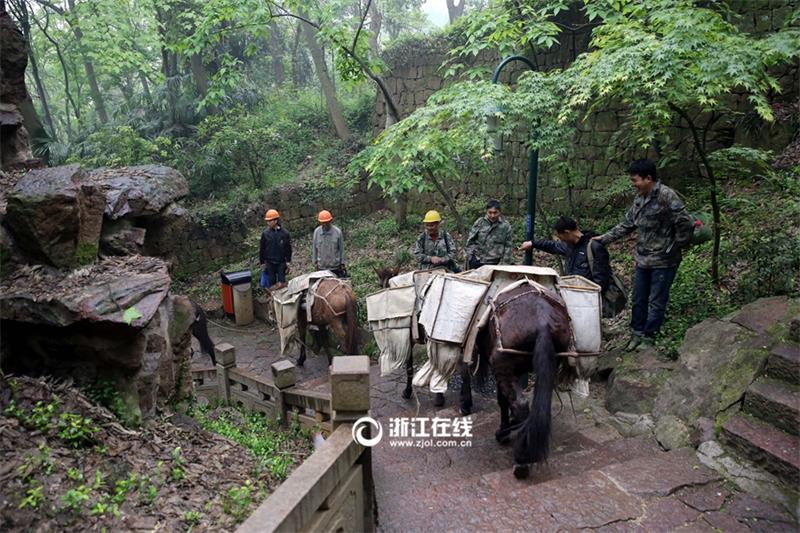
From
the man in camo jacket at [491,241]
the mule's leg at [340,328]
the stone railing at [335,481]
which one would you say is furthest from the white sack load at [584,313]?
the mule's leg at [340,328]

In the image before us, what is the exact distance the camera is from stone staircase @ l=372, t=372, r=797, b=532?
3.37 meters

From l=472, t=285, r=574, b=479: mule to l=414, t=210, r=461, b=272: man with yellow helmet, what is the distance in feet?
8.22

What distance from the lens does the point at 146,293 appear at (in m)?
4.25

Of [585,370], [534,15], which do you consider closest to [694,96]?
[585,370]

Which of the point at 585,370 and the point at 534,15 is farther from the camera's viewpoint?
the point at 534,15

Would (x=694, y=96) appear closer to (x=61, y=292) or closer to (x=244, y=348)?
(x=61, y=292)

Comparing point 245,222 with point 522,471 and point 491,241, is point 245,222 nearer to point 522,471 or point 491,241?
point 491,241

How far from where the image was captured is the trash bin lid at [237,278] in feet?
35.7

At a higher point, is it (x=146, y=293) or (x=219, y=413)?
(x=146, y=293)

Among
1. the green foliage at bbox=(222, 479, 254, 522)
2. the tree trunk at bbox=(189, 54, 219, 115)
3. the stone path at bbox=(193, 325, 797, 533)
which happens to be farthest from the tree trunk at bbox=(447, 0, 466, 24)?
the green foliage at bbox=(222, 479, 254, 522)

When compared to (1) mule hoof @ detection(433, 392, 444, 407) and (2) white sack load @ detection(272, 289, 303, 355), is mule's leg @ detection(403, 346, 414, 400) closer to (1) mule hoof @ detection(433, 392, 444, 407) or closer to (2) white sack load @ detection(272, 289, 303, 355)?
(1) mule hoof @ detection(433, 392, 444, 407)

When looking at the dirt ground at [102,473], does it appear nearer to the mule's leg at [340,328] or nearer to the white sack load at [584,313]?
the white sack load at [584,313]

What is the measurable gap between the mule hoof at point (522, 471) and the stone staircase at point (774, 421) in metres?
1.55

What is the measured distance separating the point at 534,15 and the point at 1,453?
30.6 feet
